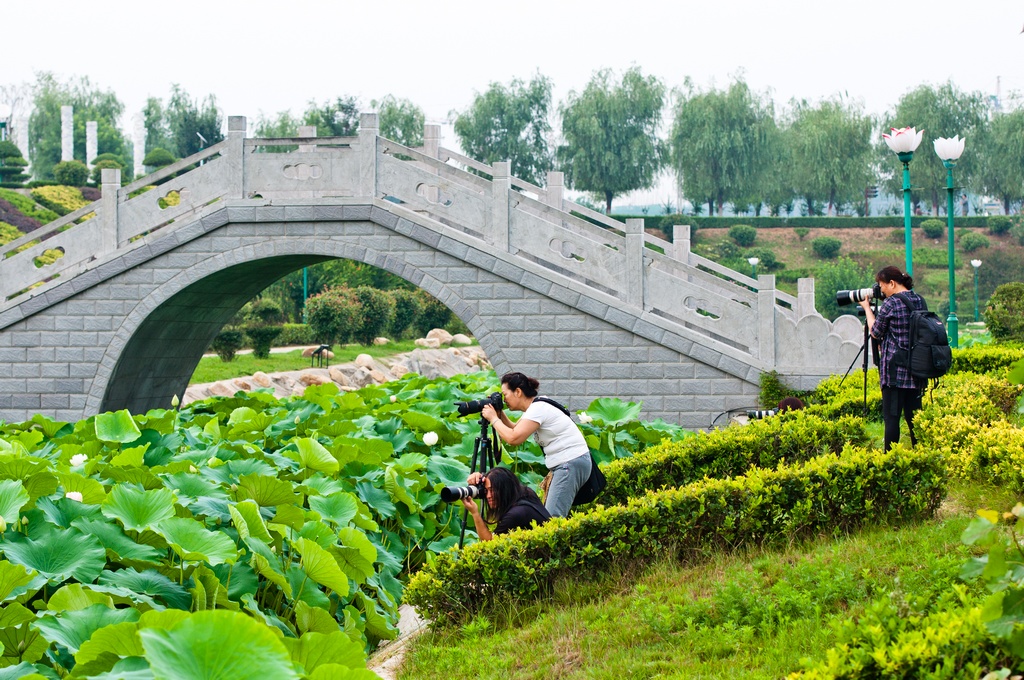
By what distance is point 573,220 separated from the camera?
13797 millimetres

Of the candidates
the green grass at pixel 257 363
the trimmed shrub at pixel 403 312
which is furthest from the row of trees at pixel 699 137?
the green grass at pixel 257 363

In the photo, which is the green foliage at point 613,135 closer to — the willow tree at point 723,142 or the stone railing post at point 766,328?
the willow tree at point 723,142

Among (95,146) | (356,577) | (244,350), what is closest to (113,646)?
(356,577)

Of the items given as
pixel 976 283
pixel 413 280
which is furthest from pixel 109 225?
pixel 976 283

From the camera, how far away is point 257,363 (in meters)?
26.1

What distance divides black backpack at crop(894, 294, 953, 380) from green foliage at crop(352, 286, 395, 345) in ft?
81.1

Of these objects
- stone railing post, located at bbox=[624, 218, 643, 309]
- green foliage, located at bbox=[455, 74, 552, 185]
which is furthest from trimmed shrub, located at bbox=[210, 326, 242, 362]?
green foliage, located at bbox=[455, 74, 552, 185]

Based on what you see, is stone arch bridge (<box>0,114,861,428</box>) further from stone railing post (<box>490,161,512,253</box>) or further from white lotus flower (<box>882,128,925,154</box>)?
white lotus flower (<box>882,128,925,154</box>)

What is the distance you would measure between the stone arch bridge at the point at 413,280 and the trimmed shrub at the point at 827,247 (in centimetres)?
3797

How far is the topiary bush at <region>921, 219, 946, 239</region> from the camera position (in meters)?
49.8

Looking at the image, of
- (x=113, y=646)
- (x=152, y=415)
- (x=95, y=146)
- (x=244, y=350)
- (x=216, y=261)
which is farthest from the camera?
(x=95, y=146)

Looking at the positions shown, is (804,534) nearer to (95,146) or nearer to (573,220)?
(573,220)

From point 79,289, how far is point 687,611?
1061 cm

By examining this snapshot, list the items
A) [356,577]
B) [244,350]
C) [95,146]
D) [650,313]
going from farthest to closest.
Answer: [95,146]
[244,350]
[650,313]
[356,577]
